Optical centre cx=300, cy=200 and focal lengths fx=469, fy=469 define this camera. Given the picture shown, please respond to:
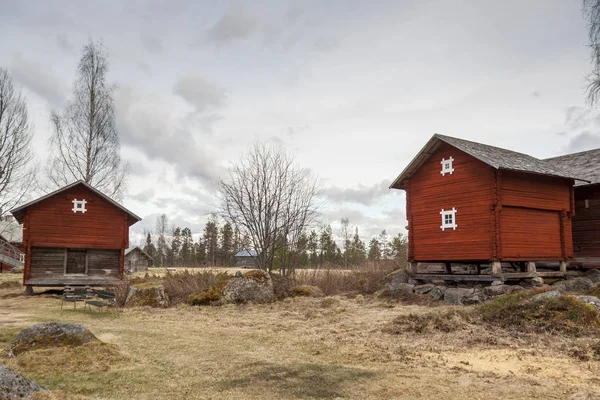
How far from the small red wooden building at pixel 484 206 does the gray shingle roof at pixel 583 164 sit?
1.06 meters

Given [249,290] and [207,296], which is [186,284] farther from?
[249,290]

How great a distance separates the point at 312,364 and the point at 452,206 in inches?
498

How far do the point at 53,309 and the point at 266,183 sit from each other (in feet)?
36.8

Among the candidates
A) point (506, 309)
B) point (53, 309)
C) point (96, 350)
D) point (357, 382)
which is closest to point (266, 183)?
point (53, 309)

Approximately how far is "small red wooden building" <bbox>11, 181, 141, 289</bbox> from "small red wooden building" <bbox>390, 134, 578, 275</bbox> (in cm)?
1506

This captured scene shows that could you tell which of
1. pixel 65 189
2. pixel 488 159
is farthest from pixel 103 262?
pixel 488 159

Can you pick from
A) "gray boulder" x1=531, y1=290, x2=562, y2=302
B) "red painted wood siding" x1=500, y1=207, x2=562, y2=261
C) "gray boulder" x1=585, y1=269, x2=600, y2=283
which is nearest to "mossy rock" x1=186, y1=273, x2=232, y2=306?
"red painted wood siding" x1=500, y1=207, x2=562, y2=261

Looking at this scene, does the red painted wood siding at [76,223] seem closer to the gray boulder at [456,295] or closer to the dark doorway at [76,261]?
the dark doorway at [76,261]

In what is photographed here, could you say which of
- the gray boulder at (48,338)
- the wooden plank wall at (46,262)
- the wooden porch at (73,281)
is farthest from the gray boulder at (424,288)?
the wooden plank wall at (46,262)

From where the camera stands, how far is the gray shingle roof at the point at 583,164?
20453mm

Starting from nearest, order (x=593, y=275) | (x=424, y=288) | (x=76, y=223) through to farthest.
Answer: (x=593, y=275) → (x=424, y=288) → (x=76, y=223)

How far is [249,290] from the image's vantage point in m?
18.7

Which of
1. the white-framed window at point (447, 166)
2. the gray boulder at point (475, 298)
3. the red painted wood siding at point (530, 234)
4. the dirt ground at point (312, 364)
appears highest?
the white-framed window at point (447, 166)

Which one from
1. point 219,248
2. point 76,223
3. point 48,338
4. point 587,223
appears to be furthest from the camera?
point 219,248
